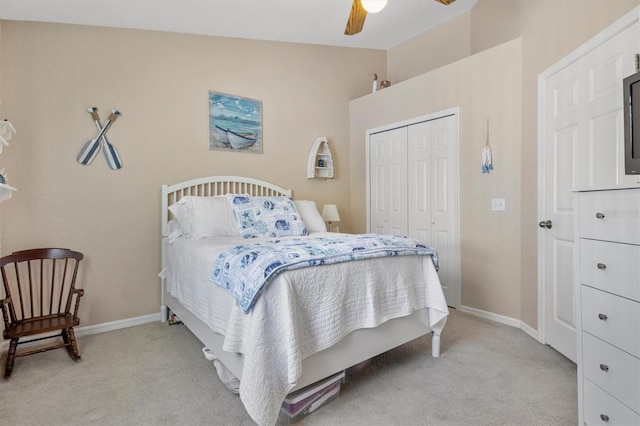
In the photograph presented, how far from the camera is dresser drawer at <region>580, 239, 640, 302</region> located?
1.21m

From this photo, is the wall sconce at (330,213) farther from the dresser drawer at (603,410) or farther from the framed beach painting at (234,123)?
the dresser drawer at (603,410)

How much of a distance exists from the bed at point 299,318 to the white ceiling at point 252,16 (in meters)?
1.91

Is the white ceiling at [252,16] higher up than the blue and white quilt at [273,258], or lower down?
higher up

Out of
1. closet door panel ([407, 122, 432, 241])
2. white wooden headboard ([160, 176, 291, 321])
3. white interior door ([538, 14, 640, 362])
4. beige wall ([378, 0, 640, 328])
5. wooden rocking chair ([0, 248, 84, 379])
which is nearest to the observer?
white interior door ([538, 14, 640, 362])

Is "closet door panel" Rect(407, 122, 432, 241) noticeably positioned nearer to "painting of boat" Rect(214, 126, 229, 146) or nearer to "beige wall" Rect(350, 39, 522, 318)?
"beige wall" Rect(350, 39, 522, 318)

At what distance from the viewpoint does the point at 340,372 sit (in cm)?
192

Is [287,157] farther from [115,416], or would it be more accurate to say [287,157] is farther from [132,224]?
[115,416]

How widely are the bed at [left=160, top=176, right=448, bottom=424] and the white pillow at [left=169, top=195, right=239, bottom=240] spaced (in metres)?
0.10

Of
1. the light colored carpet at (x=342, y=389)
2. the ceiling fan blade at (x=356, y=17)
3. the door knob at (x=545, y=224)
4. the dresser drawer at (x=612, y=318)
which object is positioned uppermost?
the ceiling fan blade at (x=356, y=17)

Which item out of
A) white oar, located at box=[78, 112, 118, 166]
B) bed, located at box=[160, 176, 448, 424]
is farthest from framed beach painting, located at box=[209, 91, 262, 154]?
bed, located at box=[160, 176, 448, 424]

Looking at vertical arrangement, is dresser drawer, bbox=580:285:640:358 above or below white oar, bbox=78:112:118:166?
below

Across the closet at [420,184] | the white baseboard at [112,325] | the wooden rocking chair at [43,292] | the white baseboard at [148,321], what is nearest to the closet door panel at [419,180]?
the closet at [420,184]

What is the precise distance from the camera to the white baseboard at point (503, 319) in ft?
9.06

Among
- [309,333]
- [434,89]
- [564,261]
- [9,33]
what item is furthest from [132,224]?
[564,261]
